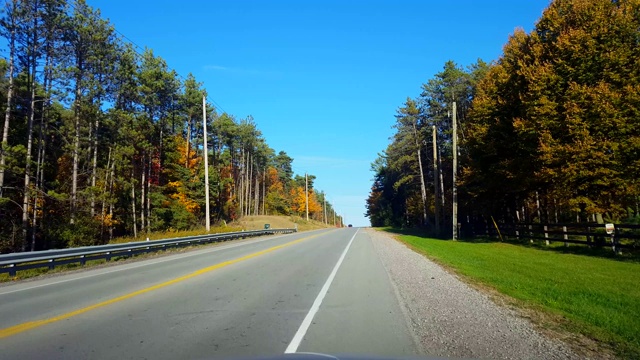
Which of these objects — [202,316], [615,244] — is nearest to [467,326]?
[202,316]

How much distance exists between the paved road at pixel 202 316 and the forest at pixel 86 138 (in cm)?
1829

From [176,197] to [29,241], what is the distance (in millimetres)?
22595

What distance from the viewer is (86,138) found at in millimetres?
35500

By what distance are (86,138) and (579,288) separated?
3604 cm

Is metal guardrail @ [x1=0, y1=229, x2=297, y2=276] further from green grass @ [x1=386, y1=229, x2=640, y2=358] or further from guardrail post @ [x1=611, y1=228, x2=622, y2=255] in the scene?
guardrail post @ [x1=611, y1=228, x2=622, y2=255]

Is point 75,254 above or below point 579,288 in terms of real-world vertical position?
above

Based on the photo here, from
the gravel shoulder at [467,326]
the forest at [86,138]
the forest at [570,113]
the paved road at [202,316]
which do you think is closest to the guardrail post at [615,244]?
the forest at [570,113]

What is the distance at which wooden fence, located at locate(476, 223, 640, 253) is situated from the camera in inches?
742

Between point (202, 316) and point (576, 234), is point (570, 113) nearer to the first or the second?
point (576, 234)

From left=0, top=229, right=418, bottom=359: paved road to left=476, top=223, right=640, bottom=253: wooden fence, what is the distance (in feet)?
40.4

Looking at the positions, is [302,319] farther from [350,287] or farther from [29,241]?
[29,241]

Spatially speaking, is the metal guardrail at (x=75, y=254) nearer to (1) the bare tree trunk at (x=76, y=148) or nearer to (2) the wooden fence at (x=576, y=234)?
(1) the bare tree trunk at (x=76, y=148)

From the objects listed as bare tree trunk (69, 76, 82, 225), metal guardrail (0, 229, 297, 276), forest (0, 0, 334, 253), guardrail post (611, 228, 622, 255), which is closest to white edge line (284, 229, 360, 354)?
metal guardrail (0, 229, 297, 276)

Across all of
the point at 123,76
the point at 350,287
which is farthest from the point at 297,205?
the point at 350,287
